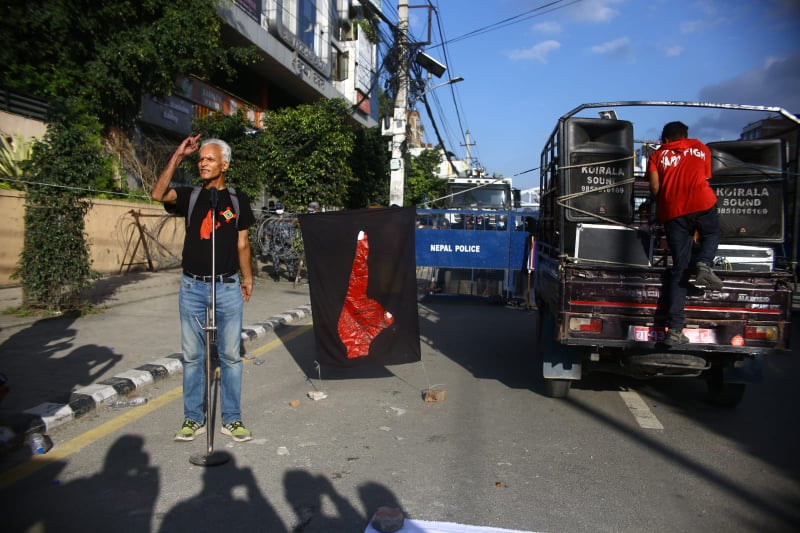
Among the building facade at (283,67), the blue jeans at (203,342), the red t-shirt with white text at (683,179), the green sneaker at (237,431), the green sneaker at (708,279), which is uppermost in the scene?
the building facade at (283,67)

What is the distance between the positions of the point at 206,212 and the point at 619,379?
486cm

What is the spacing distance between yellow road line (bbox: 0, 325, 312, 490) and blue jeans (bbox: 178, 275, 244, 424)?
2.28 ft

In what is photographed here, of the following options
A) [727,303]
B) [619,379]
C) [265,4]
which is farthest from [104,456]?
[265,4]

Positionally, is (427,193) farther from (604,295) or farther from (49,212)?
(604,295)

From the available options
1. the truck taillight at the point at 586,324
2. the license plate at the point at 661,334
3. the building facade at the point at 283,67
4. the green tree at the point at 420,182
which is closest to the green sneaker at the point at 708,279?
the license plate at the point at 661,334

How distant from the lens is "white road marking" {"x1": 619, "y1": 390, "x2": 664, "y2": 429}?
201 inches

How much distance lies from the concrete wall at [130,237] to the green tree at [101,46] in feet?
7.72

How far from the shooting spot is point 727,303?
190 inches

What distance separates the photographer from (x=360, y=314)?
5684mm

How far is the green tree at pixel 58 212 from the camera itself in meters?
7.90

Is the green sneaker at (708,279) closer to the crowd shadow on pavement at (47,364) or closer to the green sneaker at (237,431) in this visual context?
the green sneaker at (237,431)

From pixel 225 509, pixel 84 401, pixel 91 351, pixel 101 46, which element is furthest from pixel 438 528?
pixel 101 46

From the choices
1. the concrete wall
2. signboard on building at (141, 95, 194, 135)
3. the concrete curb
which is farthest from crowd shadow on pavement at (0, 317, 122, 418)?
signboard on building at (141, 95, 194, 135)

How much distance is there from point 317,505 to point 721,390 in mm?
4063
